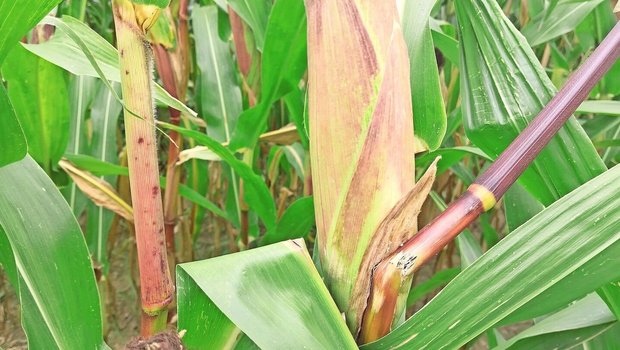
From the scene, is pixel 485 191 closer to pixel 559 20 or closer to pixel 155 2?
pixel 155 2

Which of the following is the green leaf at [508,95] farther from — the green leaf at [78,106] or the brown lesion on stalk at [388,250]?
the green leaf at [78,106]

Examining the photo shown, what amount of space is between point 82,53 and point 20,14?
0.60ft

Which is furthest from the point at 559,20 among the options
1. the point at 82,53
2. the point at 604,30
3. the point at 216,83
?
the point at 82,53

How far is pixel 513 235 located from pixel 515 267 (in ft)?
0.07

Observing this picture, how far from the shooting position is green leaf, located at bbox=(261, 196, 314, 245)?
76 centimetres

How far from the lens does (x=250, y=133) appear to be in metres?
0.77

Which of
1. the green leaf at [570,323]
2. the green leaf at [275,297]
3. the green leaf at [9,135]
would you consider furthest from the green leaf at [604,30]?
the green leaf at [9,135]

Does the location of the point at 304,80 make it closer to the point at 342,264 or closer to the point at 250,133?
the point at 250,133

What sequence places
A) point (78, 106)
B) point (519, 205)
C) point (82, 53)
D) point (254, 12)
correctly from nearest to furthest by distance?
1. point (82, 53)
2. point (519, 205)
3. point (254, 12)
4. point (78, 106)

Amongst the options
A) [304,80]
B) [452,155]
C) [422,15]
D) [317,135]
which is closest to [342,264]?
[317,135]

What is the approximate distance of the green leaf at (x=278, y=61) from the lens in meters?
0.63

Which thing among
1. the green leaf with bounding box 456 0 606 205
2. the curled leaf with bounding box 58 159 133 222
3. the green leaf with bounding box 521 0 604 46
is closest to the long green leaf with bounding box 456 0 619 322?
the green leaf with bounding box 456 0 606 205

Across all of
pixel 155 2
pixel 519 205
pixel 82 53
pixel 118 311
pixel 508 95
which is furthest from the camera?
pixel 118 311

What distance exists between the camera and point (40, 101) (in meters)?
0.72
